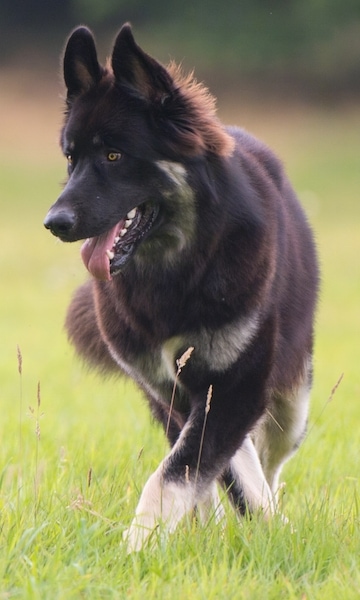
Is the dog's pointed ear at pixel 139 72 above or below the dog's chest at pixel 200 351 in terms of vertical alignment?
above

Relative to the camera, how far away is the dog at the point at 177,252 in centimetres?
412

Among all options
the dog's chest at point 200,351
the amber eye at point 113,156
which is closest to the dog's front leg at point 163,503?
the dog's chest at point 200,351

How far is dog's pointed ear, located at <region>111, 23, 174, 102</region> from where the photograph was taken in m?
4.11

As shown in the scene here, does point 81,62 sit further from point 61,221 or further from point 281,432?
point 281,432

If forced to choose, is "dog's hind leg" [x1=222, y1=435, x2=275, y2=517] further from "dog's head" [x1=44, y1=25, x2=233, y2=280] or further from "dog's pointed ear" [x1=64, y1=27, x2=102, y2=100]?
"dog's pointed ear" [x1=64, y1=27, x2=102, y2=100]

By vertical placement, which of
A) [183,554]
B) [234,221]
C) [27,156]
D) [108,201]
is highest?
[108,201]

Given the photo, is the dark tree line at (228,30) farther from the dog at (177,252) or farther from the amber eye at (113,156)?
the amber eye at (113,156)

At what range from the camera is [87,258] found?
4.24m

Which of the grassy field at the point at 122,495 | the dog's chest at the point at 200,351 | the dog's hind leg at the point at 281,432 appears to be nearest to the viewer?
the grassy field at the point at 122,495

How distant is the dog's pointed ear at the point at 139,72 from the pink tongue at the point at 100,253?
1.81ft

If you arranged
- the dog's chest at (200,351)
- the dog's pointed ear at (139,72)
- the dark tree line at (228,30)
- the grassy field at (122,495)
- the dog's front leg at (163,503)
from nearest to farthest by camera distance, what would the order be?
the grassy field at (122,495) → the dog's front leg at (163,503) → the dog's pointed ear at (139,72) → the dog's chest at (200,351) → the dark tree line at (228,30)

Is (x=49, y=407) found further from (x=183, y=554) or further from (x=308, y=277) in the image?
(x=183, y=554)

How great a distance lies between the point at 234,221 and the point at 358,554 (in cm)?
147

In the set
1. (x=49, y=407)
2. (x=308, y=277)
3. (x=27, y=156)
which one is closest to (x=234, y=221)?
(x=308, y=277)
